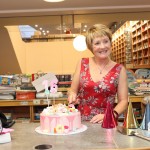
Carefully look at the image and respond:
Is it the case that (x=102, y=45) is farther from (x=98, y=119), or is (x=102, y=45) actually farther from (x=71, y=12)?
(x=71, y=12)

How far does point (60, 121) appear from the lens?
166 cm

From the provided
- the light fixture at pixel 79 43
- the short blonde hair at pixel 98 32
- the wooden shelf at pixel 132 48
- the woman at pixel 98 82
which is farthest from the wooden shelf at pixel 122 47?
the short blonde hair at pixel 98 32

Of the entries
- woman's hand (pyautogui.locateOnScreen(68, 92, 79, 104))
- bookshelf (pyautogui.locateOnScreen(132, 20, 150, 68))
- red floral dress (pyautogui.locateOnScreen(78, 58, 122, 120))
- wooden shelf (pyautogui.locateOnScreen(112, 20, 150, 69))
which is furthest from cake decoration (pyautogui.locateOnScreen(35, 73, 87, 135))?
bookshelf (pyautogui.locateOnScreen(132, 20, 150, 68))

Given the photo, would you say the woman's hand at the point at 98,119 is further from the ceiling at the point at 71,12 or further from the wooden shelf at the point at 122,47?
the wooden shelf at the point at 122,47

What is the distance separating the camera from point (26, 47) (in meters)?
4.54

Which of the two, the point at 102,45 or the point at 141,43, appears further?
the point at 141,43

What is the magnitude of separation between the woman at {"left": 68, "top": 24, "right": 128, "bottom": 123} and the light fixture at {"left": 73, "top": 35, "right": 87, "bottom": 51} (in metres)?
2.34

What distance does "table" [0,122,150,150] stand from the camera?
134 centimetres

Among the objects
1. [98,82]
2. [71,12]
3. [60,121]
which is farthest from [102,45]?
[71,12]

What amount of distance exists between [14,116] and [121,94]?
259cm

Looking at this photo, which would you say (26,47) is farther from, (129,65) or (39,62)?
Result: (129,65)

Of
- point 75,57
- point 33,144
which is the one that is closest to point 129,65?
point 75,57

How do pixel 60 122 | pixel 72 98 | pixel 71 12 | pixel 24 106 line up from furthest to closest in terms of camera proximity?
pixel 71 12 → pixel 24 106 → pixel 72 98 → pixel 60 122

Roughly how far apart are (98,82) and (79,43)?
2501 mm
